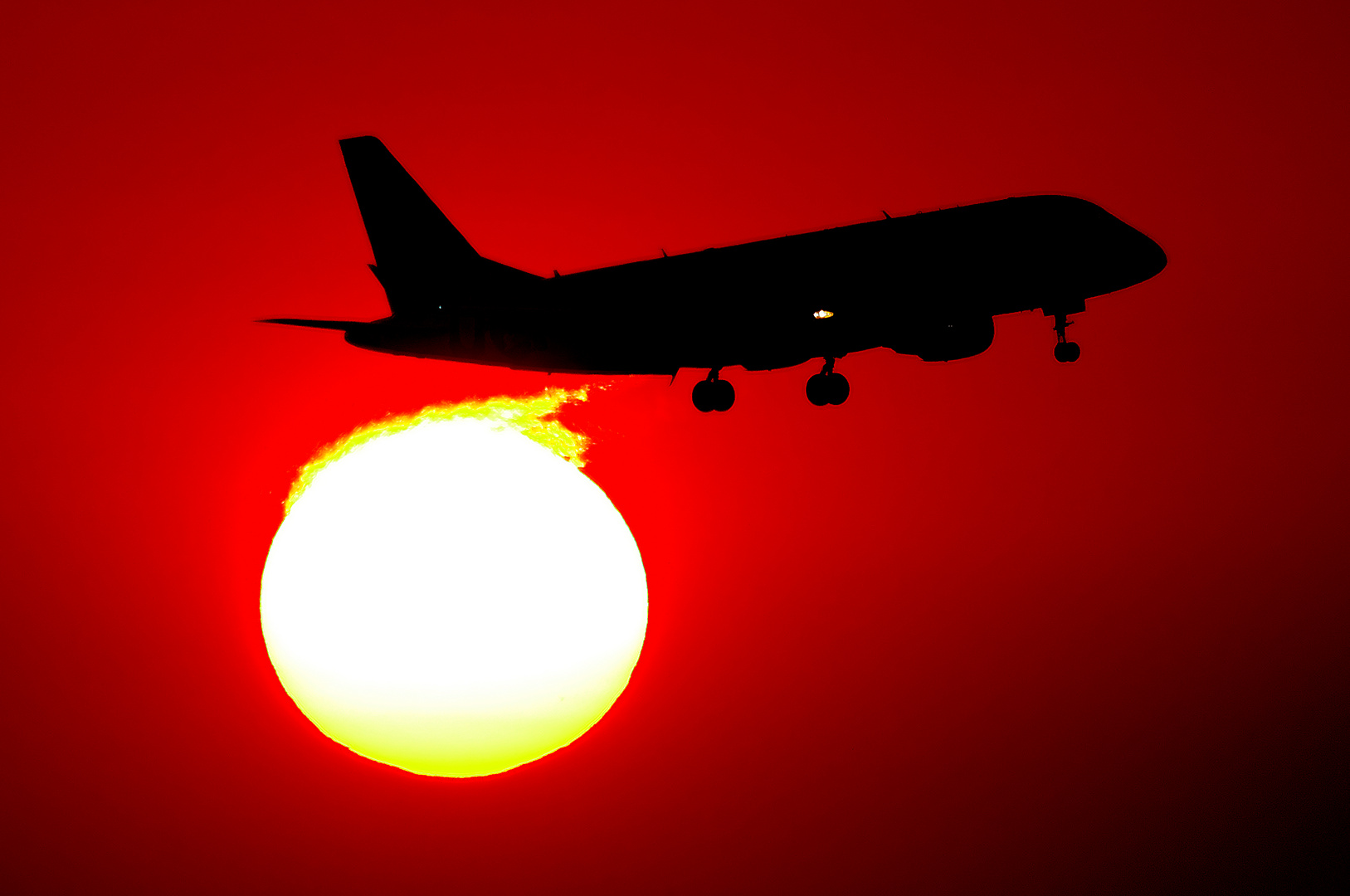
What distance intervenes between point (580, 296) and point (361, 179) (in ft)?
36.0

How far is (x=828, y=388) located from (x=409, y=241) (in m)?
15.5

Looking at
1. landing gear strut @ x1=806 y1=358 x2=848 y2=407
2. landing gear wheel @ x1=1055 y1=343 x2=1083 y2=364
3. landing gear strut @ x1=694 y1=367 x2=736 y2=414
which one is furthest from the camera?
landing gear strut @ x1=694 y1=367 x2=736 y2=414

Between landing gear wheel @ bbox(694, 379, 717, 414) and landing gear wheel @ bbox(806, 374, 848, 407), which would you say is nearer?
landing gear wheel @ bbox(806, 374, 848, 407)

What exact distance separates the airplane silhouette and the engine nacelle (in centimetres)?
5

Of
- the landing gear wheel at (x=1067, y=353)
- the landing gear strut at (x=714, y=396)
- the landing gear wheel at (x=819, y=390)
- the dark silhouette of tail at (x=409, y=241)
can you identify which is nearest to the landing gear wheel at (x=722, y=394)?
the landing gear strut at (x=714, y=396)

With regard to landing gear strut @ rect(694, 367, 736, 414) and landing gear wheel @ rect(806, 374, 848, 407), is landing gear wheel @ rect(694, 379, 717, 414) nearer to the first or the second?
landing gear strut @ rect(694, 367, 736, 414)

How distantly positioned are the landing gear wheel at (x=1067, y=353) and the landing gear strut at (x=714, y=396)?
11.4 meters

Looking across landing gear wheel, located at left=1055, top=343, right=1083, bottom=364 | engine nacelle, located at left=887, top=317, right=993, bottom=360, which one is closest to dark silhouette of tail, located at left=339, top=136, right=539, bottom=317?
engine nacelle, located at left=887, top=317, right=993, bottom=360

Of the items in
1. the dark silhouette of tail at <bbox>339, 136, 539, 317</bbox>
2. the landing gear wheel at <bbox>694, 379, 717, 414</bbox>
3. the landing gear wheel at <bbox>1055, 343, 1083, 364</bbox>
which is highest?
the dark silhouette of tail at <bbox>339, 136, 539, 317</bbox>

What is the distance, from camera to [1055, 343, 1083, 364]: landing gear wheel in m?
31.8

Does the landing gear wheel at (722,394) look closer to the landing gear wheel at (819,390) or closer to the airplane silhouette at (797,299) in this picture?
the airplane silhouette at (797,299)

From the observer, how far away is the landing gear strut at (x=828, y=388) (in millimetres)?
36469

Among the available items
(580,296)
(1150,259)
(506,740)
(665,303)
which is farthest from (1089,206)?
(506,740)

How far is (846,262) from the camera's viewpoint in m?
33.4
